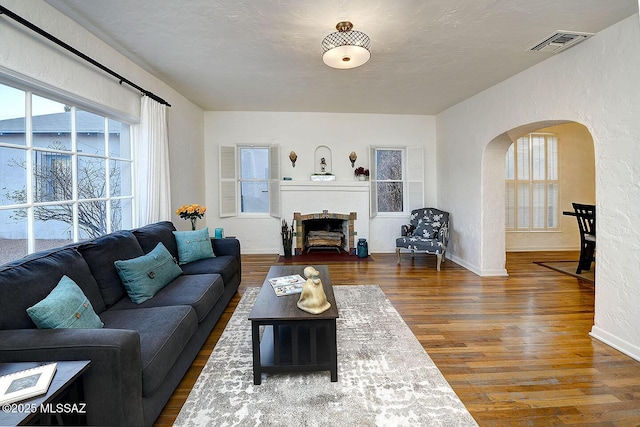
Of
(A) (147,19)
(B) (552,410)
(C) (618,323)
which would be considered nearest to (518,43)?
(C) (618,323)

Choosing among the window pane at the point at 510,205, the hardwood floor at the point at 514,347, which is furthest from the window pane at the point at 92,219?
the window pane at the point at 510,205

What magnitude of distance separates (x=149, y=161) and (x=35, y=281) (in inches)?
84.3

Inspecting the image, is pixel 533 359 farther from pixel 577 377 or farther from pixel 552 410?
pixel 552 410

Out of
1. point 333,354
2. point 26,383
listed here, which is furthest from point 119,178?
point 333,354

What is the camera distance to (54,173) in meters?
2.58

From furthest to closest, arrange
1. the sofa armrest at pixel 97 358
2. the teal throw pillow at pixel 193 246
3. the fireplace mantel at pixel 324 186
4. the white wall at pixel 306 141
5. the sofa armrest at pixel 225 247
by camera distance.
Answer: the white wall at pixel 306 141 → the fireplace mantel at pixel 324 186 → the sofa armrest at pixel 225 247 → the teal throw pillow at pixel 193 246 → the sofa armrest at pixel 97 358

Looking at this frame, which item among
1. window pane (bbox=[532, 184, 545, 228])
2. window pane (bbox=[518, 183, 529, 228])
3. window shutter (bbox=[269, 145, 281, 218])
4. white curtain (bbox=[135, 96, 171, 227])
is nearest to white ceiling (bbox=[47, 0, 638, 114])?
white curtain (bbox=[135, 96, 171, 227])

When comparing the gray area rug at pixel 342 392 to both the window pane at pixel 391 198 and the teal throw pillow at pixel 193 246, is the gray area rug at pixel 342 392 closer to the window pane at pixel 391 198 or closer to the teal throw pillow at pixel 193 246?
the teal throw pillow at pixel 193 246

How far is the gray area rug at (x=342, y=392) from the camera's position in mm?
1747

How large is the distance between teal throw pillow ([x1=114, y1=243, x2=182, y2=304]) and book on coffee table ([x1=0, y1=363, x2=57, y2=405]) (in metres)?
1.15

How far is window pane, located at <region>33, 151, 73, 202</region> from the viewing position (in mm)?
2391

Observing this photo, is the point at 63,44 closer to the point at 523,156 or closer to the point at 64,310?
the point at 64,310

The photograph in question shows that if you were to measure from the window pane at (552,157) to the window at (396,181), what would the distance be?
8.65 feet

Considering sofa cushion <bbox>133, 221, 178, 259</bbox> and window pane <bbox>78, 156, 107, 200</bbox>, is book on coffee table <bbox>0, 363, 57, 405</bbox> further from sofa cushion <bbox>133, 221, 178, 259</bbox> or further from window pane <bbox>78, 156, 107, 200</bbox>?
window pane <bbox>78, 156, 107, 200</bbox>
